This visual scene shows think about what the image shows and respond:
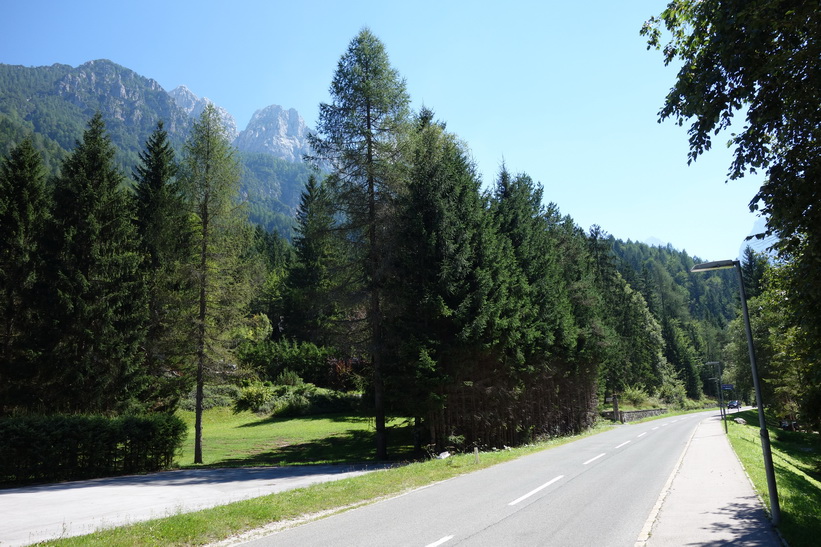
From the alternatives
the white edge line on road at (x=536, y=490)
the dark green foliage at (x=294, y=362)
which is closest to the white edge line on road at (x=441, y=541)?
the white edge line on road at (x=536, y=490)

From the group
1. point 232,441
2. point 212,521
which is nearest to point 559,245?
point 232,441

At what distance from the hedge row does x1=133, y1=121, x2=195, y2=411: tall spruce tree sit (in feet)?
18.5

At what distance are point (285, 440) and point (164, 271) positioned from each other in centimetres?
1283

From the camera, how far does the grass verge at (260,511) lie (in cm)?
812

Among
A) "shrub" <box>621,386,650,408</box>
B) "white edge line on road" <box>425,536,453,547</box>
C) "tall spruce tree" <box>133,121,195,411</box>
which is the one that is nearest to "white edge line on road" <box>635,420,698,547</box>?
"white edge line on road" <box>425,536,453,547</box>

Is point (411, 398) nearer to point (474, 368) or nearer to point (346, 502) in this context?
point (474, 368)

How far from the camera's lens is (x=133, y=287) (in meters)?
26.6

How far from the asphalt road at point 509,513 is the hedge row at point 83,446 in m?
13.7

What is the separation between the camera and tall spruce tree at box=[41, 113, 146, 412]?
23.2m

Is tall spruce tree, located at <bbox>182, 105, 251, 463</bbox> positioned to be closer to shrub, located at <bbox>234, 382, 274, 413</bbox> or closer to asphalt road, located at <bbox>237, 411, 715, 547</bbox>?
shrub, located at <bbox>234, 382, 274, 413</bbox>

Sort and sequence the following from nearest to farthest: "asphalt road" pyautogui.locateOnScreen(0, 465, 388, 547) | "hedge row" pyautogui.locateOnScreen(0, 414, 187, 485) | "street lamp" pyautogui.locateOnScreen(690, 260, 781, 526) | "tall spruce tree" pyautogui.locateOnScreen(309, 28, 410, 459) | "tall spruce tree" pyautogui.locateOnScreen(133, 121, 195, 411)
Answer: "street lamp" pyautogui.locateOnScreen(690, 260, 781, 526) < "asphalt road" pyautogui.locateOnScreen(0, 465, 388, 547) < "hedge row" pyautogui.locateOnScreen(0, 414, 187, 485) < "tall spruce tree" pyautogui.locateOnScreen(309, 28, 410, 459) < "tall spruce tree" pyautogui.locateOnScreen(133, 121, 195, 411)

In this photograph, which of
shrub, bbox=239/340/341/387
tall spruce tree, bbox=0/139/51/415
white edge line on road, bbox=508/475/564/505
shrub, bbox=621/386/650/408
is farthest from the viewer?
shrub, bbox=621/386/650/408

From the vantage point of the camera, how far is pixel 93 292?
24344 millimetres

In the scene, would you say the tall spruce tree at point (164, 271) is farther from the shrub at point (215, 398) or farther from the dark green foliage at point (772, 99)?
the dark green foliage at point (772, 99)
